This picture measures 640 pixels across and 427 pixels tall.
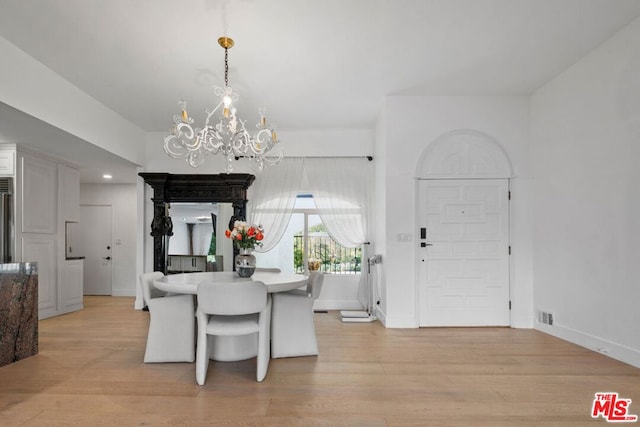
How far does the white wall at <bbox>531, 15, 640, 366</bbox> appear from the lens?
10.4 feet

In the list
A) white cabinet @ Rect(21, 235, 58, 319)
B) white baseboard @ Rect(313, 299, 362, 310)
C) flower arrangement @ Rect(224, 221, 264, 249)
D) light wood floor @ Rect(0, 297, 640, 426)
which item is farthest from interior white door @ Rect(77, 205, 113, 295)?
flower arrangement @ Rect(224, 221, 264, 249)

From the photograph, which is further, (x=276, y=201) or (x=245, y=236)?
(x=276, y=201)

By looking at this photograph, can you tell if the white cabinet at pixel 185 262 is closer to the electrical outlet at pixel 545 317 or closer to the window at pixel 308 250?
the window at pixel 308 250

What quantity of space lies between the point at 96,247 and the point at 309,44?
20.8 feet

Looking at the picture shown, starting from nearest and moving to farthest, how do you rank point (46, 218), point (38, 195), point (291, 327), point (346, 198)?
point (291, 327) < point (38, 195) < point (46, 218) < point (346, 198)

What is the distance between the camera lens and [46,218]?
538 centimetres

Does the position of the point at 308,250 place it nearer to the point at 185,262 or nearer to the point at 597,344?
the point at 185,262

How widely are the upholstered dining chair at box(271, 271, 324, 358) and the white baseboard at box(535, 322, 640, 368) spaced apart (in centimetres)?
259

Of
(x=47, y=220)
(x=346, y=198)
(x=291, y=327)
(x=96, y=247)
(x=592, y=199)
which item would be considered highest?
(x=346, y=198)

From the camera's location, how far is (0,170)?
15.7ft

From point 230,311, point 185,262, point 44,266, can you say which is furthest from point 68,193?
point 230,311

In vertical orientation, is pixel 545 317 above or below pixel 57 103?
below

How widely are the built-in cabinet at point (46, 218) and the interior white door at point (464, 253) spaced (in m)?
5.13

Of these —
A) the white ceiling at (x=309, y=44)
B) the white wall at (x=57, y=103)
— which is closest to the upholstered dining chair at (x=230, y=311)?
the white ceiling at (x=309, y=44)
